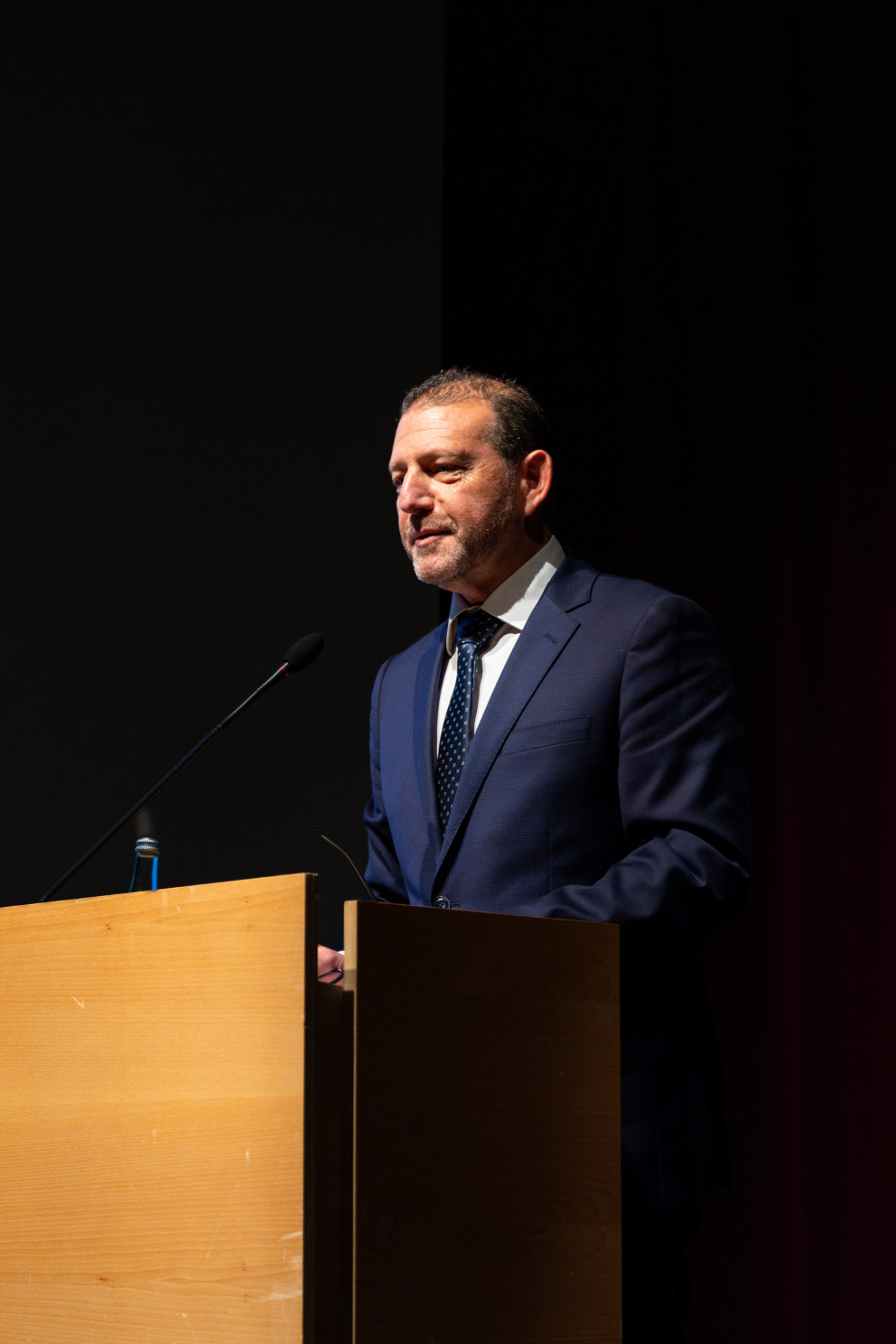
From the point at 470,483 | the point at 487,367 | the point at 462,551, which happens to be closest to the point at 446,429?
the point at 470,483

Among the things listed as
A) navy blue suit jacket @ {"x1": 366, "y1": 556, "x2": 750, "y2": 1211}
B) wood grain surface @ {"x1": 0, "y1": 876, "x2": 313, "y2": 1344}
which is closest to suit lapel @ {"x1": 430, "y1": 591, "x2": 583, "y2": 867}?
navy blue suit jacket @ {"x1": 366, "y1": 556, "x2": 750, "y2": 1211}

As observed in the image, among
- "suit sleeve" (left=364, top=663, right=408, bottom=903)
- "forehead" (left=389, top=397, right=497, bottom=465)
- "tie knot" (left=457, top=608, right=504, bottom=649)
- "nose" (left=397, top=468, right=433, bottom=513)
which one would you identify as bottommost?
"suit sleeve" (left=364, top=663, right=408, bottom=903)

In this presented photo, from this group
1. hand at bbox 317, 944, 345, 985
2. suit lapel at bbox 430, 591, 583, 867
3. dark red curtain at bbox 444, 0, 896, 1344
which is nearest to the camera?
hand at bbox 317, 944, 345, 985

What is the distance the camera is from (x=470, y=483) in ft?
6.57

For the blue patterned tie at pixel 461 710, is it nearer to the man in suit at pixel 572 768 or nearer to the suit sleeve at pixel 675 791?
the man in suit at pixel 572 768

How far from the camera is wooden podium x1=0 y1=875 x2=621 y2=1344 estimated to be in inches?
39.5

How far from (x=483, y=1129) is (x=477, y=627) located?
0.96 m

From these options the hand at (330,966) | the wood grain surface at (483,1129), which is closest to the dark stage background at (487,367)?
the wood grain surface at (483,1129)

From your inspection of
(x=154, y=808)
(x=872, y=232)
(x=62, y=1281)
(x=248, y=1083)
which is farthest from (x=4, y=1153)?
(x=872, y=232)

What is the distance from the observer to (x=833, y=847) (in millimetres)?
2779

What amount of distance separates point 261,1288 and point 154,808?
2.22 metres

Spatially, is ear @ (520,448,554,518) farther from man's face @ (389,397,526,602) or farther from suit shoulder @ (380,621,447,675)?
suit shoulder @ (380,621,447,675)

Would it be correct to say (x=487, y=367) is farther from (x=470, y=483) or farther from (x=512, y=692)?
(x=512, y=692)

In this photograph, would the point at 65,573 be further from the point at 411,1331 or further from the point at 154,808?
the point at 411,1331
